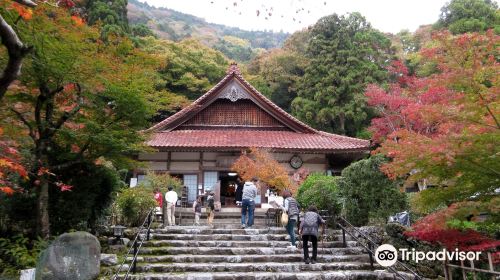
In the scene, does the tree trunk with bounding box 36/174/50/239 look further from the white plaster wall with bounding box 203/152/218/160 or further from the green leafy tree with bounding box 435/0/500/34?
the green leafy tree with bounding box 435/0/500/34

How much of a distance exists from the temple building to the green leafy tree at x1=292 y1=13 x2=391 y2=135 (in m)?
6.22

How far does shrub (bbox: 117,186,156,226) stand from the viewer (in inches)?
378

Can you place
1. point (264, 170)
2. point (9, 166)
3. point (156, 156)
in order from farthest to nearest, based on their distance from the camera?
point (156, 156) → point (264, 170) → point (9, 166)

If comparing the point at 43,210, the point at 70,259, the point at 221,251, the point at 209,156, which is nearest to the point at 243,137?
the point at 209,156

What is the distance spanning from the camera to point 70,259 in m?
6.34

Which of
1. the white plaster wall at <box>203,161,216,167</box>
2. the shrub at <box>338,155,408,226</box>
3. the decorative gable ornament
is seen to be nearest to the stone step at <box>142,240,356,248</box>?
the shrub at <box>338,155,408,226</box>

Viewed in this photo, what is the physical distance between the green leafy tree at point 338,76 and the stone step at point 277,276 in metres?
17.0

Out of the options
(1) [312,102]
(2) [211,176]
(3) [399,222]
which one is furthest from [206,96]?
(3) [399,222]

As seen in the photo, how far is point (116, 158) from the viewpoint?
827cm

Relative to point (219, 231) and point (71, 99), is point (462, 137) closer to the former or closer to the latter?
point (219, 231)

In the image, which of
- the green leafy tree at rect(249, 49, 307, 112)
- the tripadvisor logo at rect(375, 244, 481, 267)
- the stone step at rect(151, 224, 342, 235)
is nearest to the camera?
the tripadvisor logo at rect(375, 244, 481, 267)

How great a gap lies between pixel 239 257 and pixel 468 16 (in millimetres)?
27210

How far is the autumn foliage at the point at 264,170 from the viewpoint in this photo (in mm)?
13445

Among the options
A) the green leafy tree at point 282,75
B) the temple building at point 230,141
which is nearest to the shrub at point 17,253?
the temple building at point 230,141
